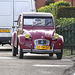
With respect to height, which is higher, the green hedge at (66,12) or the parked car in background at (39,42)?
the green hedge at (66,12)

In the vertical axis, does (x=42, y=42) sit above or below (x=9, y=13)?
below

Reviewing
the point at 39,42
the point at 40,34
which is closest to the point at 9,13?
the point at 40,34

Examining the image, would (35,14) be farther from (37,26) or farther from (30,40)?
(30,40)

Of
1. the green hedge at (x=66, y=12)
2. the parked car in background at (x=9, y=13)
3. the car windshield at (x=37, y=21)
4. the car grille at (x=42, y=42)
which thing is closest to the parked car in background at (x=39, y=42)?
the car grille at (x=42, y=42)

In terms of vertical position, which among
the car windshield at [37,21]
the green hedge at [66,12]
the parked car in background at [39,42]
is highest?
the green hedge at [66,12]

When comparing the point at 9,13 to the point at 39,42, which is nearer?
the point at 39,42

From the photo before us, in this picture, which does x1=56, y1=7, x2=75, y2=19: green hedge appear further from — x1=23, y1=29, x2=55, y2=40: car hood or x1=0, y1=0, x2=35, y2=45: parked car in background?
x1=23, y1=29, x2=55, y2=40: car hood

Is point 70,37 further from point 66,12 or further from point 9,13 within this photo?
point 66,12

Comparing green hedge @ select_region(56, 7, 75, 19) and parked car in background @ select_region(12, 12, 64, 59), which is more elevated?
green hedge @ select_region(56, 7, 75, 19)

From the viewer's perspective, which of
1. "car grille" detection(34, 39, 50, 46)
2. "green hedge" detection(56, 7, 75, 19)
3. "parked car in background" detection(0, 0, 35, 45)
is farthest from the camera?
"green hedge" detection(56, 7, 75, 19)

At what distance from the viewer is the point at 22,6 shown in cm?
2005

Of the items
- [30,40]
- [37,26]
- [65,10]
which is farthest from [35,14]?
[65,10]

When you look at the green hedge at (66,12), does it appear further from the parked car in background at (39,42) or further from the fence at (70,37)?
the parked car in background at (39,42)

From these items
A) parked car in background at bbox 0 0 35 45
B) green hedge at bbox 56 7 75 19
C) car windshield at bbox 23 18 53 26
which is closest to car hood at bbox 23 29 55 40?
car windshield at bbox 23 18 53 26
